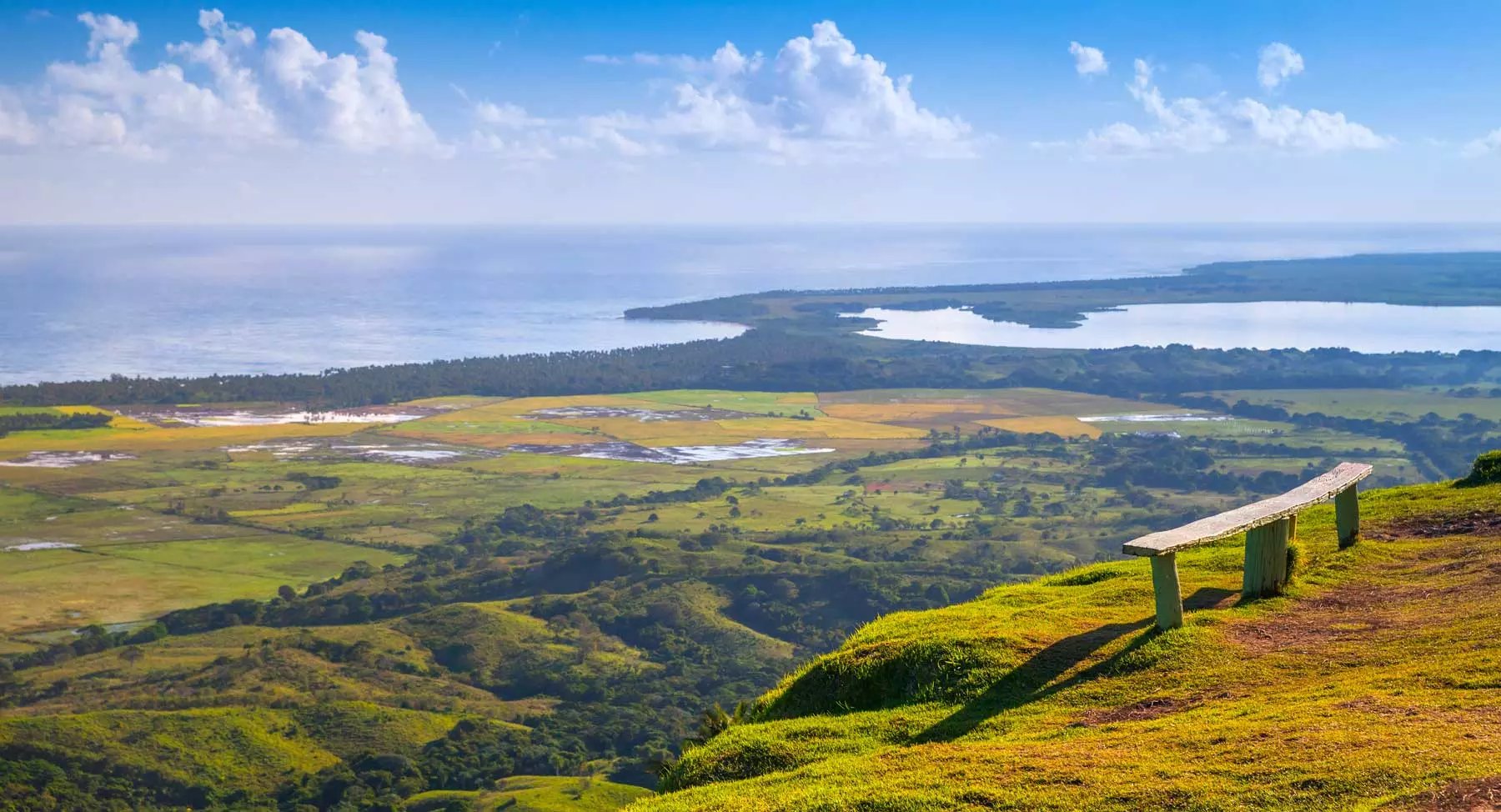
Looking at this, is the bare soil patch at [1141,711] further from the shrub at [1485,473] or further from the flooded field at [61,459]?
the flooded field at [61,459]

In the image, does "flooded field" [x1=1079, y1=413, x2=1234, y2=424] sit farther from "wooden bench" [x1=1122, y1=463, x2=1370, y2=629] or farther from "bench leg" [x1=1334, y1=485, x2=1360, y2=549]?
"wooden bench" [x1=1122, y1=463, x2=1370, y2=629]

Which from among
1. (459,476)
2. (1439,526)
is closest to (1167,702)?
(1439,526)

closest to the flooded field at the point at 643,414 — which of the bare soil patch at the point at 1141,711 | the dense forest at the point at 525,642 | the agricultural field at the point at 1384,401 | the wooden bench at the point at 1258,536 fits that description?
the dense forest at the point at 525,642

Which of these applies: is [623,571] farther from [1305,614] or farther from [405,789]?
[1305,614]

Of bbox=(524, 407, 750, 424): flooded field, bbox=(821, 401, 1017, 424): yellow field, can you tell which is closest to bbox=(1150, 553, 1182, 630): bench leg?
bbox=(524, 407, 750, 424): flooded field

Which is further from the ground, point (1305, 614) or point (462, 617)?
point (1305, 614)

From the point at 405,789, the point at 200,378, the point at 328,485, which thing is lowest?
the point at 405,789

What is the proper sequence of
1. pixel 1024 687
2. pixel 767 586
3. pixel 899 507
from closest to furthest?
pixel 1024 687
pixel 767 586
pixel 899 507

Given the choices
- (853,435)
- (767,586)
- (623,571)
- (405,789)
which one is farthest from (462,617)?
(853,435)
